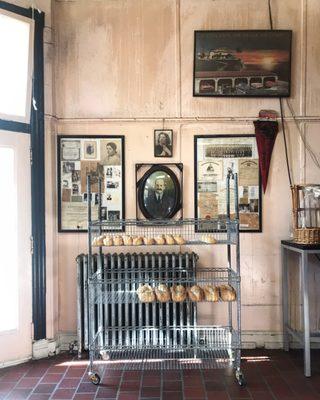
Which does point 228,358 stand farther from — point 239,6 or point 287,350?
point 239,6

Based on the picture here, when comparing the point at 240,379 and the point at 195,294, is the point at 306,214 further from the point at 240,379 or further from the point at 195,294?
the point at 240,379

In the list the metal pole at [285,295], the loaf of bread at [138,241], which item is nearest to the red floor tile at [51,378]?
the loaf of bread at [138,241]

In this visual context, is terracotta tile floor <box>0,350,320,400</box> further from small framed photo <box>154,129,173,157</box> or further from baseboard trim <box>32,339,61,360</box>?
small framed photo <box>154,129,173,157</box>

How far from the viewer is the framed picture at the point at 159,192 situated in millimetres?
3859

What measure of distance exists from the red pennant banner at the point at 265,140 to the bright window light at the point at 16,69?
216 cm

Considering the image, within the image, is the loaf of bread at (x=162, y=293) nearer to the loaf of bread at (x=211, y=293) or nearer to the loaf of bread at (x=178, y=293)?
the loaf of bread at (x=178, y=293)

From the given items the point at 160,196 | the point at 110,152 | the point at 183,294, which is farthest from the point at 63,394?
the point at 110,152

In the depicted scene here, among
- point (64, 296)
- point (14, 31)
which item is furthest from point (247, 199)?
point (14, 31)

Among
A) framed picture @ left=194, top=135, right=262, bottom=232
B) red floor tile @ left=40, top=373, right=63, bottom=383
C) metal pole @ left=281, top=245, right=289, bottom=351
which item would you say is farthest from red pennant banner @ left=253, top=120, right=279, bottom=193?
red floor tile @ left=40, top=373, right=63, bottom=383

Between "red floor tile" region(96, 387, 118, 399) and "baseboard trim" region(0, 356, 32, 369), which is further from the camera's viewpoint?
"baseboard trim" region(0, 356, 32, 369)

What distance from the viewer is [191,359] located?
355 centimetres

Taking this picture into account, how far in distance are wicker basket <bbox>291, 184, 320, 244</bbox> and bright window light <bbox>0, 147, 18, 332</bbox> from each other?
249cm

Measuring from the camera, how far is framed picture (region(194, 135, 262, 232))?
388 cm

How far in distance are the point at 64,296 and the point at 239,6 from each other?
329 cm
